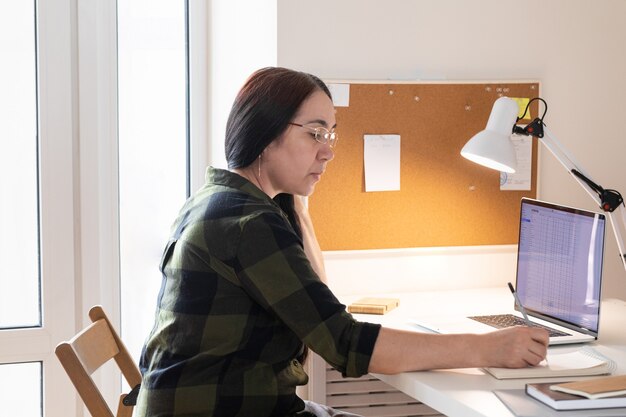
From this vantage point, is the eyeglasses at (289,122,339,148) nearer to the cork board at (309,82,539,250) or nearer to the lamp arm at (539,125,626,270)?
the lamp arm at (539,125,626,270)

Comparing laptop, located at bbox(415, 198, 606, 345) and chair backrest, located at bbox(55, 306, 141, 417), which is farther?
laptop, located at bbox(415, 198, 606, 345)

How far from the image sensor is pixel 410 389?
1787 millimetres

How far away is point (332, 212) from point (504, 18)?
2.72 feet

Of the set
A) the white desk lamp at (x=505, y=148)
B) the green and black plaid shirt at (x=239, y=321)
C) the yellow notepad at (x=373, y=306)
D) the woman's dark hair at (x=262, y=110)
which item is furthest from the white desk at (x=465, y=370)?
the woman's dark hair at (x=262, y=110)

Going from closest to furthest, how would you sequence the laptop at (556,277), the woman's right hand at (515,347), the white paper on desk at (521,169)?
the woman's right hand at (515,347) → the laptop at (556,277) → the white paper on desk at (521,169)

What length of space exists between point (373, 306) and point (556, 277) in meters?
0.49

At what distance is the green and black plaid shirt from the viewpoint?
1.63 meters

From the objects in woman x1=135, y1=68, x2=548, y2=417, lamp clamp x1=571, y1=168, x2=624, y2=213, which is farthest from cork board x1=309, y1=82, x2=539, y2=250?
woman x1=135, y1=68, x2=548, y2=417

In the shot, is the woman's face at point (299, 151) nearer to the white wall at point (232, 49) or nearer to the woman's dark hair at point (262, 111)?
the woman's dark hair at point (262, 111)

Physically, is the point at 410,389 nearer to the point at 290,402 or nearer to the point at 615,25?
the point at 290,402

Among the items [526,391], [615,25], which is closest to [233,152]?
[526,391]

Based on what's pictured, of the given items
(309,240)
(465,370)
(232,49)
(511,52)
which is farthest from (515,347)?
(232,49)

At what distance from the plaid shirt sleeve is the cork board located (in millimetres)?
1034

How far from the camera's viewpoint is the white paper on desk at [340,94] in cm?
265
